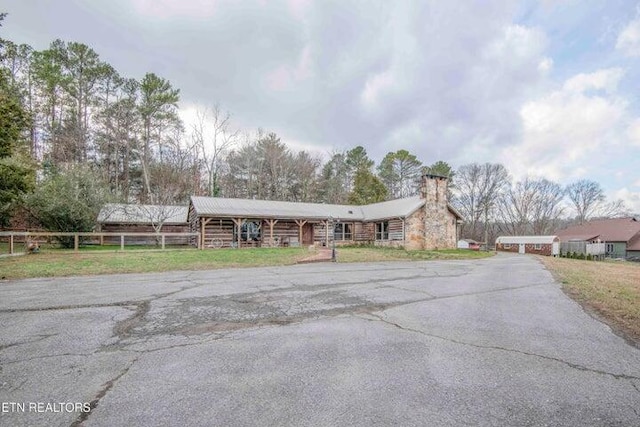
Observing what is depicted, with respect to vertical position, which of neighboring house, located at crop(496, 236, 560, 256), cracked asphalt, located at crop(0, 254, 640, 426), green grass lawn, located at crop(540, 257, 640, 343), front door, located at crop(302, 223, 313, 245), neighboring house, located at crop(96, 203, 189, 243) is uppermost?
neighboring house, located at crop(96, 203, 189, 243)

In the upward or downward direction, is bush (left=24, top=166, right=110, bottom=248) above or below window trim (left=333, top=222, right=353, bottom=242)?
above

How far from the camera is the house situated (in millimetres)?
22734

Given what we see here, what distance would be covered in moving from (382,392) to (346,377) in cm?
40

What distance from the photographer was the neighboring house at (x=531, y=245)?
38.7 meters

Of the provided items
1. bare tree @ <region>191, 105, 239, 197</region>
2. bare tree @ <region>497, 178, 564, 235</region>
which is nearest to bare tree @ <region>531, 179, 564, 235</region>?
bare tree @ <region>497, 178, 564, 235</region>

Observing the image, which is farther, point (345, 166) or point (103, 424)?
point (345, 166)

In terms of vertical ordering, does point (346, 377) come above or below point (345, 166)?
below

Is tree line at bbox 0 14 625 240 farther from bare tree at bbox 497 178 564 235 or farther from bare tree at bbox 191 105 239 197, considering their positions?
bare tree at bbox 497 178 564 235

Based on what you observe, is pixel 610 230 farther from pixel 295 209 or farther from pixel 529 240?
pixel 295 209

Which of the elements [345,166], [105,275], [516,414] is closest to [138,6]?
[105,275]

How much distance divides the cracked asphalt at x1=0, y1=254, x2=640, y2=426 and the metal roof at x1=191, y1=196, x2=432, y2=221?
52.9ft

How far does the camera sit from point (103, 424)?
7.63 ft

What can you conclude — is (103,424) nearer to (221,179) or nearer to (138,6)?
(138,6)

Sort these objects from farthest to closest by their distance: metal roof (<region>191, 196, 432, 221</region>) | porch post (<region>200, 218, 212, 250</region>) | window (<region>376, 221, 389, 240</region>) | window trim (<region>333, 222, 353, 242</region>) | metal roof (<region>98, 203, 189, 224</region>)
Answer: window trim (<region>333, 222, 353, 242</region>)
window (<region>376, 221, 389, 240</region>)
metal roof (<region>98, 203, 189, 224</region>)
metal roof (<region>191, 196, 432, 221</region>)
porch post (<region>200, 218, 212, 250</region>)
